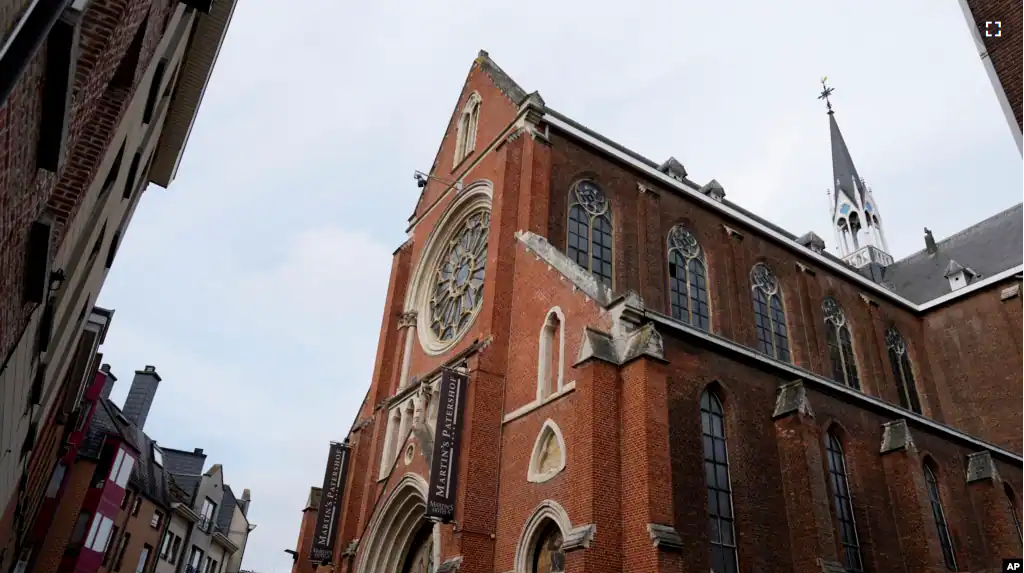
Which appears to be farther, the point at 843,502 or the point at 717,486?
the point at 843,502

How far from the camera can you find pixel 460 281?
21250 millimetres

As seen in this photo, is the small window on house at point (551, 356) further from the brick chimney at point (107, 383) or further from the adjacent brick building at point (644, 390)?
the brick chimney at point (107, 383)

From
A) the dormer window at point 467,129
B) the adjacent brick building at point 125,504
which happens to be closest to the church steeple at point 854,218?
the dormer window at point 467,129

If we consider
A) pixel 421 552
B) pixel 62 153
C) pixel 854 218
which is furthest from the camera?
pixel 854 218

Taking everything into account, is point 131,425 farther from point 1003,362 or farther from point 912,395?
point 1003,362

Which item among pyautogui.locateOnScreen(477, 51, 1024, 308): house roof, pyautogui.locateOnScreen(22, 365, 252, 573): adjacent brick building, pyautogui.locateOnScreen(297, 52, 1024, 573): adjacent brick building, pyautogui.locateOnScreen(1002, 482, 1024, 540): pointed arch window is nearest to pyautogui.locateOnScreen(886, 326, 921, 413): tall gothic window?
pyautogui.locateOnScreen(297, 52, 1024, 573): adjacent brick building

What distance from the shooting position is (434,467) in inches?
579

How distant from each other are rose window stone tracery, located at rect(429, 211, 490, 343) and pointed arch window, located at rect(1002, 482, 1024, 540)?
48.3ft

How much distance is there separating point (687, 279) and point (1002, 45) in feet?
43.9

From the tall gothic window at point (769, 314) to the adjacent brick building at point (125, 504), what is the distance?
21083mm

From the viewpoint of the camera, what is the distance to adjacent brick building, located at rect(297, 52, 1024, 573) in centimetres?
1307

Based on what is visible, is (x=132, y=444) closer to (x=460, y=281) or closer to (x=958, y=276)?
(x=460, y=281)

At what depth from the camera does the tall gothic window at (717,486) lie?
13.1 meters

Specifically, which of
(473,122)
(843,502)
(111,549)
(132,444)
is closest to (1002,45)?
(843,502)
